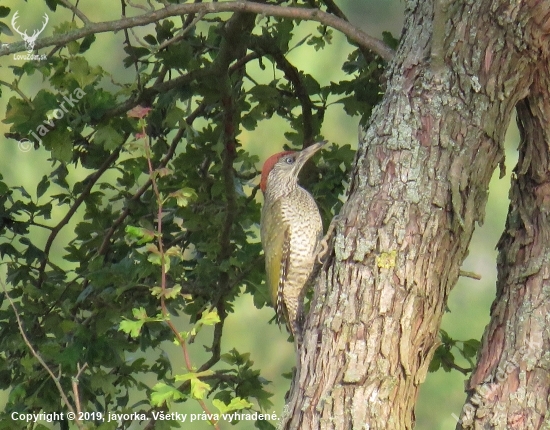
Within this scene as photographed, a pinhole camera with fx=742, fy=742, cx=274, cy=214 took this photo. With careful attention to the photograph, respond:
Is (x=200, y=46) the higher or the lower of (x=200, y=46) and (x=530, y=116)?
the higher

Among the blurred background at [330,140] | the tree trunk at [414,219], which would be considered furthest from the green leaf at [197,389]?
the blurred background at [330,140]

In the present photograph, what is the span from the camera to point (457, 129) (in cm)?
194

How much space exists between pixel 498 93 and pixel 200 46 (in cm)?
135

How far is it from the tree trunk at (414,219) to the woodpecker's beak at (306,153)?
1.04 m

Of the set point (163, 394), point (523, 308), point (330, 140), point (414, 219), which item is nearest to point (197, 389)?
point (163, 394)

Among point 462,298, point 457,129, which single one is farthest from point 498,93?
point 462,298

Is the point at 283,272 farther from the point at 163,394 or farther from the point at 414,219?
the point at 163,394

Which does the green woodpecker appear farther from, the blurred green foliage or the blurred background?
the blurred background

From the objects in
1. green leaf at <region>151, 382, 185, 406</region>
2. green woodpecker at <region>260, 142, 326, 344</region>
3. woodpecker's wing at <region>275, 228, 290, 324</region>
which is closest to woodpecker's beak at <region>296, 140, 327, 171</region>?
green woodpecker at <region>260, 142, 326, 344</region>

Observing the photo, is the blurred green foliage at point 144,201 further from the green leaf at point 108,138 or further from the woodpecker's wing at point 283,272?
the woodpecker's wing at point 283,272

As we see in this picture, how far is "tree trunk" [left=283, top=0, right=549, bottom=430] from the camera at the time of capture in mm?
1794

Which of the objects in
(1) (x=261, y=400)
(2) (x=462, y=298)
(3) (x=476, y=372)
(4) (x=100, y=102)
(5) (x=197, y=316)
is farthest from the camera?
(2) (x=462, y=298)

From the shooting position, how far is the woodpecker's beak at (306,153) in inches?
122

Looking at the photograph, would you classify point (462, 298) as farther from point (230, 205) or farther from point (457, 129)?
point (457, 129)
